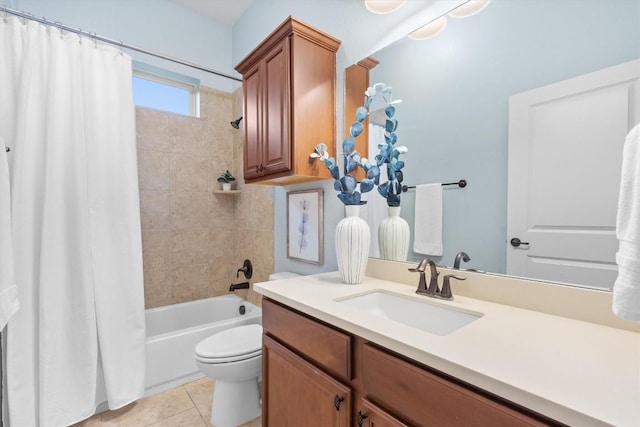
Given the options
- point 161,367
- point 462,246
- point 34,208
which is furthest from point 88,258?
point 462,246

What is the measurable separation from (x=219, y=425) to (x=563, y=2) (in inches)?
92.4

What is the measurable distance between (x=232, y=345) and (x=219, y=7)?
2757mm

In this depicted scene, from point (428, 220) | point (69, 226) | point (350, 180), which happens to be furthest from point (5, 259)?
point (428, 220)

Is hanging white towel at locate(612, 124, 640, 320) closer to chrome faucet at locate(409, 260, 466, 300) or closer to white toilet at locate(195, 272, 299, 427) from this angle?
chrome faucet at locate(409, 260, 466, 300)

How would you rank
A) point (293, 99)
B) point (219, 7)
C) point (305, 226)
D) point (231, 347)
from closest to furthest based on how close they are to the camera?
1. point (293, 99)
2. point (231, 347)
3. point (305, 226)
4. point (219, 7)

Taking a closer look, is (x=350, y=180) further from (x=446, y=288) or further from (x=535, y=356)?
(x=535, y=356)

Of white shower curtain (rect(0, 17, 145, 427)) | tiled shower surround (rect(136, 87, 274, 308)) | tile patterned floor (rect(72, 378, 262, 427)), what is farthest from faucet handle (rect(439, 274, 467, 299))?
white shower curtain (rect(0, 17, 145, 427))

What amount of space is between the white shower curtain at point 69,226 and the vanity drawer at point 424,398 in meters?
1.65

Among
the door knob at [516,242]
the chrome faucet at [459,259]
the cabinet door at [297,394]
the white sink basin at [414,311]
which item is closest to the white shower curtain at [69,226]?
the cabinet door at [297,394]

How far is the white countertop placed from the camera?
18.3 inches

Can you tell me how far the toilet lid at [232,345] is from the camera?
151cm

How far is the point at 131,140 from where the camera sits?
5.94 feet

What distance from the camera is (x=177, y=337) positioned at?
1967 mm

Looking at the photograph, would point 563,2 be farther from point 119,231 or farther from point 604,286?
point 119,231
